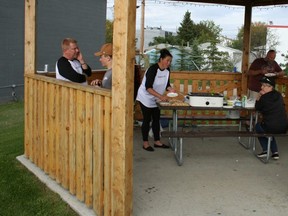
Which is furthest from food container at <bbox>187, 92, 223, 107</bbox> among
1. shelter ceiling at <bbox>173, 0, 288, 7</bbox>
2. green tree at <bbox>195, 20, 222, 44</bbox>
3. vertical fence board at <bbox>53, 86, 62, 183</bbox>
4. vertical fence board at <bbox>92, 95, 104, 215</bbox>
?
green tree at <bbox>195, 20, 222, 44</bbox>

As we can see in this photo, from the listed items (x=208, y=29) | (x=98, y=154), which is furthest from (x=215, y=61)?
(x=98, y=154)

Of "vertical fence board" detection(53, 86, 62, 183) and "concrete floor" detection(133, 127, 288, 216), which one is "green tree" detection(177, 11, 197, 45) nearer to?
"concrete floor" detection(133, 127, 288, 216)

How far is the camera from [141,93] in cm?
657

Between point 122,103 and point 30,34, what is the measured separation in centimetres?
287

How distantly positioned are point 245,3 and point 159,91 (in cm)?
355

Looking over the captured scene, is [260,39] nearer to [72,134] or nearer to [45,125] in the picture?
[45,125]

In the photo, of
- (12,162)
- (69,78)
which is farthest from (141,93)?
(12,162)

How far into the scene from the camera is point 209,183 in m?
5.06

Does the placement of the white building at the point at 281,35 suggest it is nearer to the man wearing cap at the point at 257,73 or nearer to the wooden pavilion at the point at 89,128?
the man wearing cap at the point at 257,73

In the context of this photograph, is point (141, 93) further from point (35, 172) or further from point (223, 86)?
point (223, 86)

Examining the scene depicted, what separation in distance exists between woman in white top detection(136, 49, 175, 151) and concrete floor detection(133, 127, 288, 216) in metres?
0.37

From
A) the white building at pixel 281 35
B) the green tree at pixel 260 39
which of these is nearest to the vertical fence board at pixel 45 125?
the green tree at pixel 260 39

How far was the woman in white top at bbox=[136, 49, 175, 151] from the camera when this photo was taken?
6289mm

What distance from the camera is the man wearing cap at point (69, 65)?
205 inches
